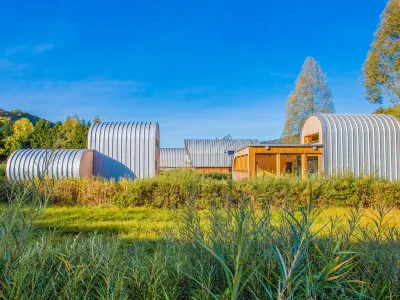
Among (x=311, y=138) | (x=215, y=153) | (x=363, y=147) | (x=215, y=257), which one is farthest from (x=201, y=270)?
(x=215, y=153)

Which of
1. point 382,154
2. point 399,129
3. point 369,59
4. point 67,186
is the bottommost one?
point 67,186

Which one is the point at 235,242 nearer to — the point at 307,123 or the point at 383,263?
the point at 383,263

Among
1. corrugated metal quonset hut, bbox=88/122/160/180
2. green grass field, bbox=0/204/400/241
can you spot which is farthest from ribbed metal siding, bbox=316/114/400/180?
corrugated metal quonset hut, bbox=88/122/160/180

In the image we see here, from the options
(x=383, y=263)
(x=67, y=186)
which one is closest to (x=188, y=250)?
(x=383, y=263)

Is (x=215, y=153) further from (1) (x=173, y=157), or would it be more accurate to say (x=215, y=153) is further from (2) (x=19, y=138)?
(2) (x=19, y=138)

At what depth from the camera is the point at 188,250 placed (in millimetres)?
1889

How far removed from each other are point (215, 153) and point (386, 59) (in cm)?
1623

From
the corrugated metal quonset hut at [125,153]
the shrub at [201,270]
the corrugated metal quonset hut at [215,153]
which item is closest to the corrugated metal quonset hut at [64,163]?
the corrugated metal quonset hut at [125,153]

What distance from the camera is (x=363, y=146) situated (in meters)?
13.8

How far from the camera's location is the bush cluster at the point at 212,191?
343 inches

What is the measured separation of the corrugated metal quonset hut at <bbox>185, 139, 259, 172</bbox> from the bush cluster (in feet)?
63.0

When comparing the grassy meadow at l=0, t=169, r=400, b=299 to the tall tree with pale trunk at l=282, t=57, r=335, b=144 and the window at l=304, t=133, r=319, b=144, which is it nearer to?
the window at l=304, t=133, r=319, b=144

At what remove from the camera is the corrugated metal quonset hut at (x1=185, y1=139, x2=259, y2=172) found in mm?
28547

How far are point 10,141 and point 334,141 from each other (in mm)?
27730
